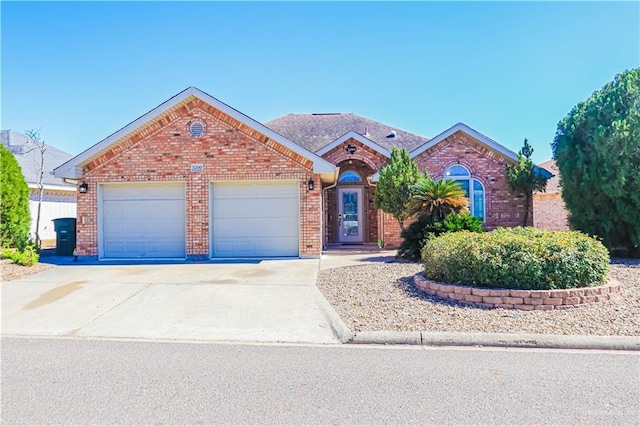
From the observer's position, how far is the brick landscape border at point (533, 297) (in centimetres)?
608

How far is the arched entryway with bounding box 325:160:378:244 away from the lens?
16.0m

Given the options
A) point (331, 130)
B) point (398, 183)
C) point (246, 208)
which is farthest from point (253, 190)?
point (331, 130)

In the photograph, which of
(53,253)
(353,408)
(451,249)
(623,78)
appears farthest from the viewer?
(53,253)

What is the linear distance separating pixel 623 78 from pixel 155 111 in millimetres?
12701

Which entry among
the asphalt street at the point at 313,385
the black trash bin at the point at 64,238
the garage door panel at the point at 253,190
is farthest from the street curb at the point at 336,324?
the black trash bin at the point at 64,238

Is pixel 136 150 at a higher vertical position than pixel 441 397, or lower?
higher

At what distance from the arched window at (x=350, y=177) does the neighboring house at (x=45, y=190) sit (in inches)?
430

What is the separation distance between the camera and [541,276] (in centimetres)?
633

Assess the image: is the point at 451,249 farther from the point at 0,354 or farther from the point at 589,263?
the point at 0,354

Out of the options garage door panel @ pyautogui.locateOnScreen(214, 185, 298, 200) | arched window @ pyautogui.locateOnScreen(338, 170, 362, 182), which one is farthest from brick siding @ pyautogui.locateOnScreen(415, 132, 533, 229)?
garage door panel @ pyautogui.locateOnScreen(214, 185, 298, 200)

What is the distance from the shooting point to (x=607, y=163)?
10.4 meters

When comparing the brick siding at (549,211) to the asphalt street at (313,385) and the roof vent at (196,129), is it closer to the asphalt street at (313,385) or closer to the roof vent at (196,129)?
the roof vent at (196,129)

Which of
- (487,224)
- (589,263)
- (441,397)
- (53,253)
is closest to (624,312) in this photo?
(589,263)

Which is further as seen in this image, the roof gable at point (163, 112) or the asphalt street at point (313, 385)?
the roof gable at point (163, 112)
